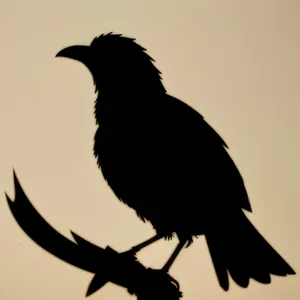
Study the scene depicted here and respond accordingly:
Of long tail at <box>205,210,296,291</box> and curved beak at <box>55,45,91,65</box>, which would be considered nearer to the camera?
long tail at <box>205,210,296,291</box>

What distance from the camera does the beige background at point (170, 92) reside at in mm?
893

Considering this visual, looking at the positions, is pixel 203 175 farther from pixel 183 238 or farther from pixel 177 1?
pixel 177 1

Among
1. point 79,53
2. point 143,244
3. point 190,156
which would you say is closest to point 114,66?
point 79,53

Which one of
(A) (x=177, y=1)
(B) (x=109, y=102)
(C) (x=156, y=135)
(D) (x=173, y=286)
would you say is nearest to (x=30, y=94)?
(B) (x=109, y=102)

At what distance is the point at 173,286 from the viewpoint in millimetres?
827

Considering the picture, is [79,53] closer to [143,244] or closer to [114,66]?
[114,66]

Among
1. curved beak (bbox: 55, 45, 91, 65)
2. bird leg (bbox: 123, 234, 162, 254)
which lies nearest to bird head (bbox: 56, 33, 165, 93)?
curved beak (bbox: 55, 45, 91, 65)

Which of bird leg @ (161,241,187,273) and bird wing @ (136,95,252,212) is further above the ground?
bird wing @ (136,95,252,212)

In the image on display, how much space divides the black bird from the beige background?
1.5 inches

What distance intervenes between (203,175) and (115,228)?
229 mm

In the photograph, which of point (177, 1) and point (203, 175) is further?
point (177, 1)

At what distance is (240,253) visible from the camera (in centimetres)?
84

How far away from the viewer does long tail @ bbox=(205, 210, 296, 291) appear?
85cm

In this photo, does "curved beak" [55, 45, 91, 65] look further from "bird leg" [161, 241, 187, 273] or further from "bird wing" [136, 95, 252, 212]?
"bird leg" [161, 241, 187, 273]
